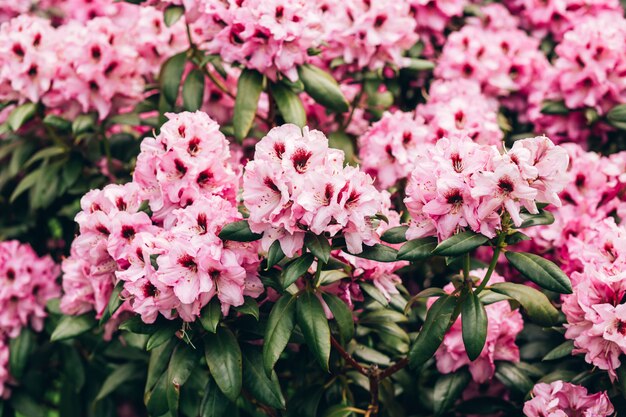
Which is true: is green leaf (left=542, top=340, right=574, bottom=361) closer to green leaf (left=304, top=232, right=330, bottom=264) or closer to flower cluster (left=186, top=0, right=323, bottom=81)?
green leaf (left=304, top=232, right=330, bottom=264)

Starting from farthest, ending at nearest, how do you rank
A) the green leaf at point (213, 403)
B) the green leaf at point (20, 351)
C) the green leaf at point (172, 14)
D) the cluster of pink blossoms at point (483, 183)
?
1. the green leaf at point (20, 351)
2. the green leaf at point (172, 14)
3. the green leaf at point (213, 403)
4. the cluster of pink blossoms at point (483, 183)

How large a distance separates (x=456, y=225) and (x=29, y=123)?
6.01 ft

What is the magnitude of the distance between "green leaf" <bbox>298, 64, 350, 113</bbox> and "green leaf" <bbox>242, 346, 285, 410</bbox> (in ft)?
2.67

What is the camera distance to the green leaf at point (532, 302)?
75.0 inches

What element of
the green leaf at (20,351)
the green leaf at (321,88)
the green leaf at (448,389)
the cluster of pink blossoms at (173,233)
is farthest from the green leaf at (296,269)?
the green leaf at (20,351)

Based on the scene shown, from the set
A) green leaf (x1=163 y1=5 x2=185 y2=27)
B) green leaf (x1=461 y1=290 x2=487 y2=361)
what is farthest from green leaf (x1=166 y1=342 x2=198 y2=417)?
green leaf (x1=163 y1=5 x2=185 y2=27)

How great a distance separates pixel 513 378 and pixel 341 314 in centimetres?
55

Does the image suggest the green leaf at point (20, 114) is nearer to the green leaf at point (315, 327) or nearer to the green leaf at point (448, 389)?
the green leaf at point (315, 327)

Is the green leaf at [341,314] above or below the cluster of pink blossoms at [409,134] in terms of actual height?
below

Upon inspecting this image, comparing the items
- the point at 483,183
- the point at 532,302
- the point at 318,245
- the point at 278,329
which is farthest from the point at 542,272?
the point at 278,329

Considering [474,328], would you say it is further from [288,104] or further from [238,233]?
[288,104]

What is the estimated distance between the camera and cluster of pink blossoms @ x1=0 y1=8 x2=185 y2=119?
8.28ft

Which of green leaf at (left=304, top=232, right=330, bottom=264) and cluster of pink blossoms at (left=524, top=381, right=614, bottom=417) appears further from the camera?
cluster of pink blossoms at (left=524, top=381, right=614, bottom=417)

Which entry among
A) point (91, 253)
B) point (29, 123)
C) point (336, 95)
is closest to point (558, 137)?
point (336, 95)
